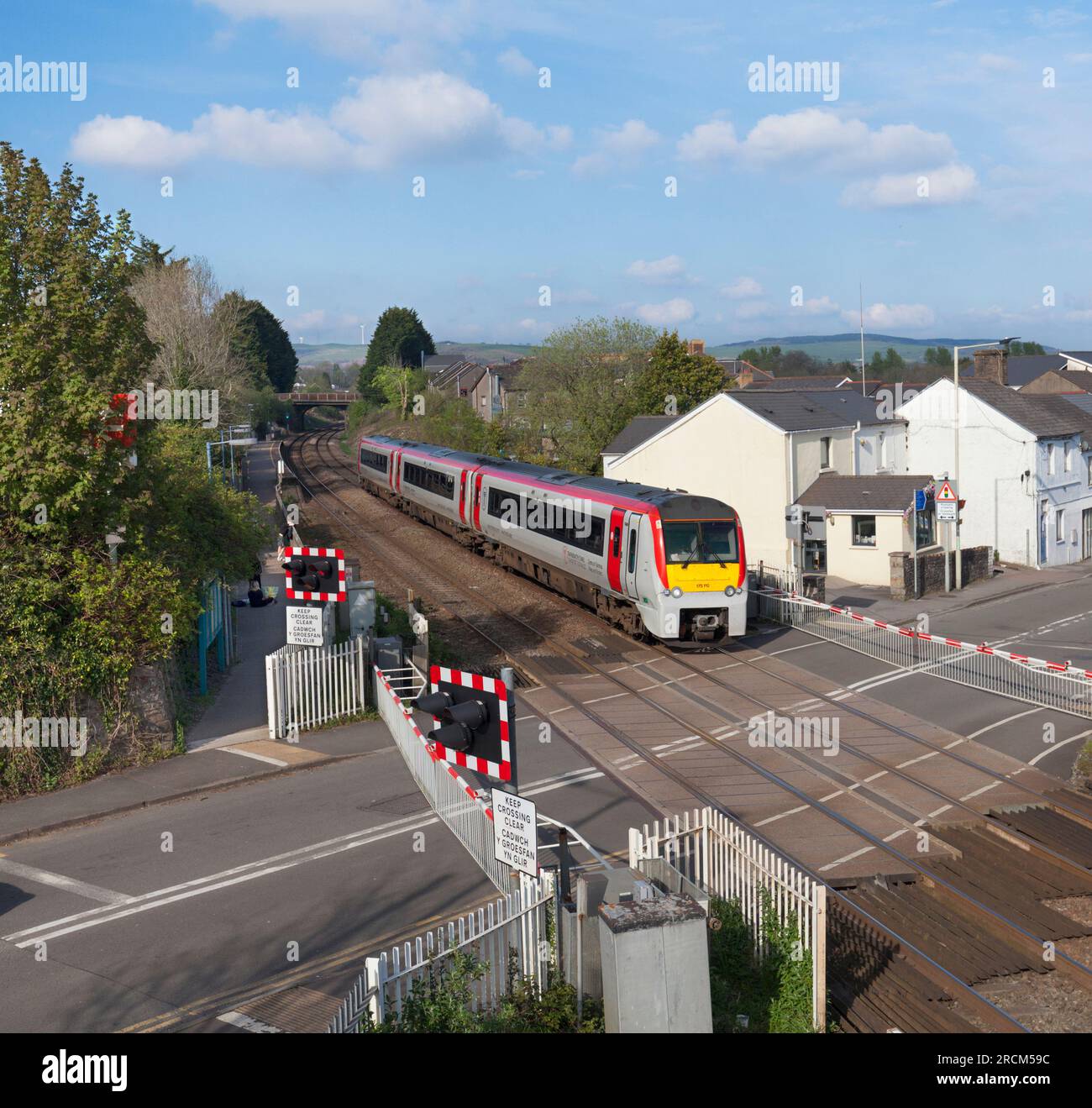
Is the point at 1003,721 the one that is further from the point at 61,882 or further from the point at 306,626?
the point at 61,882

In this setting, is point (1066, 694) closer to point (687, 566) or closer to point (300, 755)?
point (687, 566)

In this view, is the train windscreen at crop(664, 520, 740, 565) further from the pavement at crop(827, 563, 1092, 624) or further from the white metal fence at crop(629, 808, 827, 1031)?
the white metal fence at crop(629, 808, 827, 1031)

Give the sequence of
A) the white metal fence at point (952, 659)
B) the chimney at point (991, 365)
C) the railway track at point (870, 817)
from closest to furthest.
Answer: the railway track at point (870, 817)
the white metal fence at point (952, 659)
the chimney at point (991, 365)

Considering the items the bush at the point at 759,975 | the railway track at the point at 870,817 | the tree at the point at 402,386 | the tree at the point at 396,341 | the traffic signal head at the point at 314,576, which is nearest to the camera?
the bush at the point at 759,975

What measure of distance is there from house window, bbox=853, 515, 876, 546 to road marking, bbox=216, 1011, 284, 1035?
25275 mm

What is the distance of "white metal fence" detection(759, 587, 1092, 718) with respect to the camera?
58.0 feet

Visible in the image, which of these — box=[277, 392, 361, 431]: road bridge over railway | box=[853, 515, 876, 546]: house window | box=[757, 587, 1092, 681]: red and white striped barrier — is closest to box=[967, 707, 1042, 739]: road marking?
box=[757, 587, 1092, 681]: red and white striped barrier

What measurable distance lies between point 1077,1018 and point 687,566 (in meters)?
12.2

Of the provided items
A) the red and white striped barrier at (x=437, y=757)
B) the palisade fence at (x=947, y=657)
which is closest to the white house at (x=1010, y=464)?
the palisade fence at (x=947, y=657)

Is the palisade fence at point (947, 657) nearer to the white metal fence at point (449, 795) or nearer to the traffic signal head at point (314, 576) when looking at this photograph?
the white metal fence at point (449, 795)

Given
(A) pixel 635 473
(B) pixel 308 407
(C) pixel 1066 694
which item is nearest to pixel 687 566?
(C) pixel 1066 694

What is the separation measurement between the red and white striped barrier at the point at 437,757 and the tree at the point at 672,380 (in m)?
41.2

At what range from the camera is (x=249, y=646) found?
22234mm

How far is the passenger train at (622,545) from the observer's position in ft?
66.1
